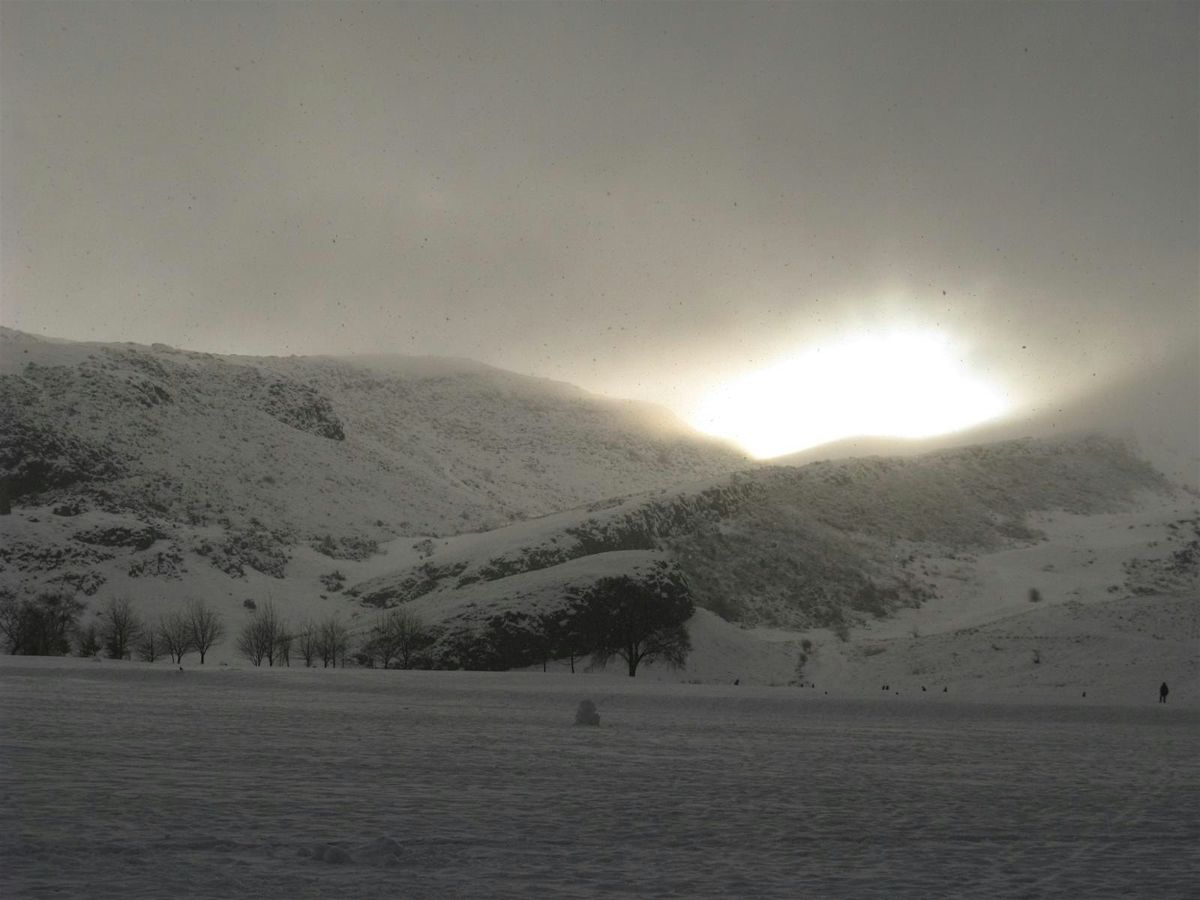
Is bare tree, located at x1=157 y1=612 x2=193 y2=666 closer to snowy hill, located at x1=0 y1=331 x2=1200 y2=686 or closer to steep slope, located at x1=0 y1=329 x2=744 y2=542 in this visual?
snowy hill, located at x1=0 y1=331 x2=1200 y2=686

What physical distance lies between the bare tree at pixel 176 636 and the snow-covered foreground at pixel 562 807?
43805 mm

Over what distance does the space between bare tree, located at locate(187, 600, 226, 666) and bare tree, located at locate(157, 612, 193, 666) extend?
16.0 inches

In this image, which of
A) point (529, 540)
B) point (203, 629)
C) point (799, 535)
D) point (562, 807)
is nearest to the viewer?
point (562, 807)

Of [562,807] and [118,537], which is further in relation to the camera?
[118,537]

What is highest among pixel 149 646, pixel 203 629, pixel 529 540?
pixel 529 540

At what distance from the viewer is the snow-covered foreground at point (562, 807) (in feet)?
34.0

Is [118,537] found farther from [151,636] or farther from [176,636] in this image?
[176,636]

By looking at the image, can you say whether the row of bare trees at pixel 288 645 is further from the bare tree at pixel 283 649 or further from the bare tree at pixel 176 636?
the bare tree at pixel 176 636

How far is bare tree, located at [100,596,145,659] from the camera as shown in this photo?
73.6m

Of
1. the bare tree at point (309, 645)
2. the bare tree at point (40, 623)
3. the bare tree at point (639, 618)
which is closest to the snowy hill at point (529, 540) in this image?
the bare tree at point (639, 618)

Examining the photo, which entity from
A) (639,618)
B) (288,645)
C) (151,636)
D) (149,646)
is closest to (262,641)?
(288,645)

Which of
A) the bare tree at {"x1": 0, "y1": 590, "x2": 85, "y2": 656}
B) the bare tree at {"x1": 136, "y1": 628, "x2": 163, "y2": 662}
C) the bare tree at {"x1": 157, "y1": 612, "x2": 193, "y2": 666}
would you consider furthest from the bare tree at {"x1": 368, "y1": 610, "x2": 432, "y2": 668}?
the bare tree at {"x1": 0, "y1": 590, "x2": 85, "y2": 656}

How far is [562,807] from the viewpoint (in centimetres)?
1464

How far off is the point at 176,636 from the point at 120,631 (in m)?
3.77
